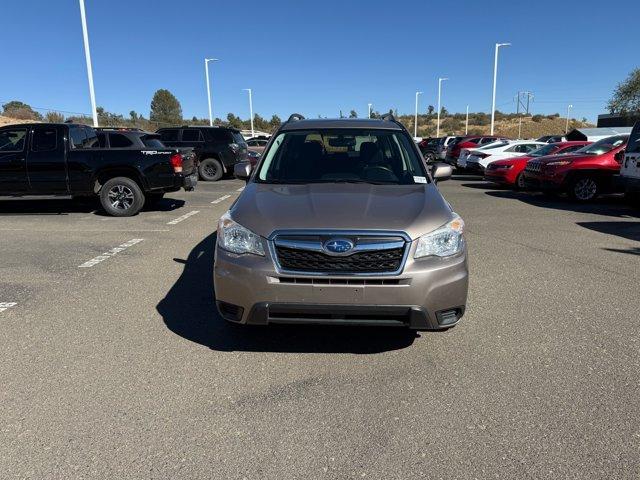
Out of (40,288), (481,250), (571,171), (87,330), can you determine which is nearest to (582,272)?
(481,250)

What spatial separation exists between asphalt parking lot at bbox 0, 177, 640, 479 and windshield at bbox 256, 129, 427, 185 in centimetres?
137

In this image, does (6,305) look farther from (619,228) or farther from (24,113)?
(24,113)

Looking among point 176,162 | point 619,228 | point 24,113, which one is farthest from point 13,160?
point 24,113

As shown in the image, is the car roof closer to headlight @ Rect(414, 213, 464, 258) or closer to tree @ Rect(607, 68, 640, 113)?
headlight @ Rect(414, 213, 464, 258)

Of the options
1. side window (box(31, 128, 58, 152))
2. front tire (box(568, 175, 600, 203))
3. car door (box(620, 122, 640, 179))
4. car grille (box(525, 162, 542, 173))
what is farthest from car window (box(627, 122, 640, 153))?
side window (box(31, 128, 58, 152))

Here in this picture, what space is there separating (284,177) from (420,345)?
192 cm

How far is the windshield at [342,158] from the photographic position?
4.57m

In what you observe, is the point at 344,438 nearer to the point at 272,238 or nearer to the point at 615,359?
the point at 272,238

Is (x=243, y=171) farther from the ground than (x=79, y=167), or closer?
farther from the ground

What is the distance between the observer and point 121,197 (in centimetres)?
998

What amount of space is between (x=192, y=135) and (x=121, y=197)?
25.7 feet

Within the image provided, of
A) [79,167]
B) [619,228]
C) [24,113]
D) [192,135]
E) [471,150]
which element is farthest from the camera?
[24,113]

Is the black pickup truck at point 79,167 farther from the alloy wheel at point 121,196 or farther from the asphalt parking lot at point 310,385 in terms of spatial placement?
the asphalt parking lot at point 310,385

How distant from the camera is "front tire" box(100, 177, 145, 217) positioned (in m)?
9.88
